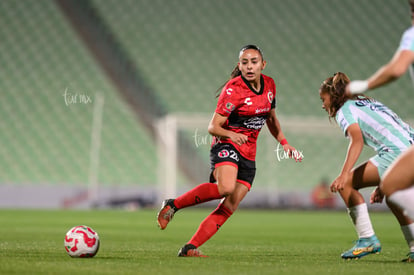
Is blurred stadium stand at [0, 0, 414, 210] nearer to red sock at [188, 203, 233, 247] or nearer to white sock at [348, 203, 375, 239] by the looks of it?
red sock at [188, 203, 233, 247]

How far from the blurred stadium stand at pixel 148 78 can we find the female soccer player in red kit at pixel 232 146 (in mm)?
12427

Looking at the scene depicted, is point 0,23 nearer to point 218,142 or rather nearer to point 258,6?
point 258,6

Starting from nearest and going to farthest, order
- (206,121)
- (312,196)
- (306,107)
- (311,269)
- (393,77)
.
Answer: (393,77) < (311,269) < (206,121) < (312,196) < (306,107)

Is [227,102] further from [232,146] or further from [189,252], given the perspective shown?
[189,252]

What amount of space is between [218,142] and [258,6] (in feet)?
58.7

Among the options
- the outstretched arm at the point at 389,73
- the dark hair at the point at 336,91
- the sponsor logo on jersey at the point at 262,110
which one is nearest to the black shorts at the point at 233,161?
the sponsor logo on jersey at the point at 262,110

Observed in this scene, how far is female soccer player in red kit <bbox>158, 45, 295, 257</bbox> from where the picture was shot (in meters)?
5.33

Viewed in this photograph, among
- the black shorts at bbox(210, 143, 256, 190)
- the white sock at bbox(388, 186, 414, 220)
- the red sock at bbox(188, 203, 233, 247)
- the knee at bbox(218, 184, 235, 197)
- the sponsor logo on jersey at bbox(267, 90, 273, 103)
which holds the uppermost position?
the sponsor logo on jersey at bbox(267, 90, 273, 103)

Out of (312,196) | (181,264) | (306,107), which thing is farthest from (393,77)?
(306,107)

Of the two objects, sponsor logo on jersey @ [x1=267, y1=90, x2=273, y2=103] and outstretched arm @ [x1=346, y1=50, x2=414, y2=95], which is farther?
sponsor logo on jersey @ [x1=267, y1=90, x2=273, y2=103]

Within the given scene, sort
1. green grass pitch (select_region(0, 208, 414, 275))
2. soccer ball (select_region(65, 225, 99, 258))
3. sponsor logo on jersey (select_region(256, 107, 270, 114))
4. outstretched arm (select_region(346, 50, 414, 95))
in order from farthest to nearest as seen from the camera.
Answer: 1. sponsor logo on jersey (select_region(256, 107, 270, 114))
2. soccer ball (select_region(65, 225, 99, 258))
3. green grass pitch (select_region(0, 208, 414, 275))
4. outstretched arm (select_region(346, 50, 414, 95))

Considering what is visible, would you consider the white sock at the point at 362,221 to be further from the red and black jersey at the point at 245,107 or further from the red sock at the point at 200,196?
the red sock at the point at 200,196

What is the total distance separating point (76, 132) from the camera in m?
18.7

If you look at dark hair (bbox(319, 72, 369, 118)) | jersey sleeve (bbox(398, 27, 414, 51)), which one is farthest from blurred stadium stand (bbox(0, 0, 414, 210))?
jersey sleeve (bbox(398, 27, 414, 51))
